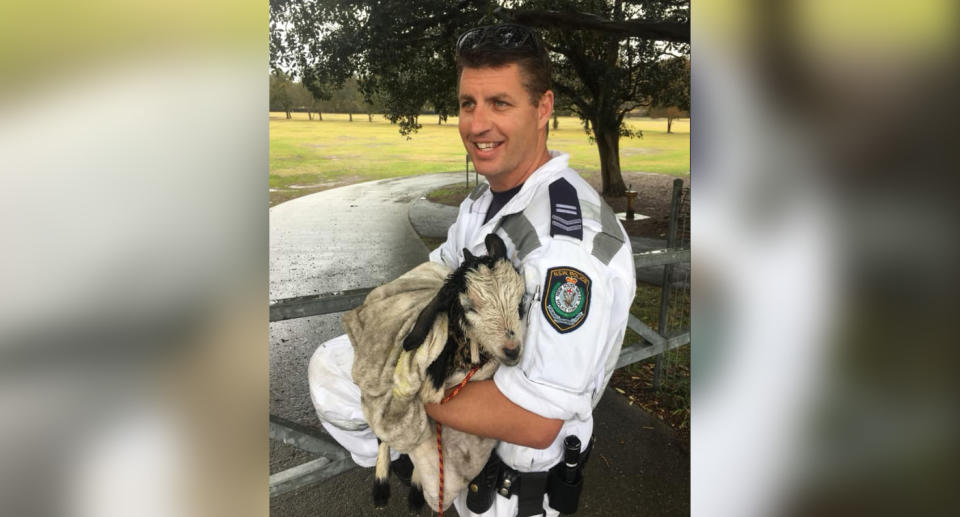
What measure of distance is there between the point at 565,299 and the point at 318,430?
2.66 ft

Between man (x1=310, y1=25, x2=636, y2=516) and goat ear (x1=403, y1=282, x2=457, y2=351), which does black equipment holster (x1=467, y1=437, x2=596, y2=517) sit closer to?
man (x1=310, y1=25, x2=636, y2=516)

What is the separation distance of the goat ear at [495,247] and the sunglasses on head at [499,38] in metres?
0.48

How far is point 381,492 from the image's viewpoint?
1.32 m

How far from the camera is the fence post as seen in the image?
54.0 inches

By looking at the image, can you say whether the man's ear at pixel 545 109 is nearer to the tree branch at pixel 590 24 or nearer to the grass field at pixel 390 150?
the grass field at pixel 390 150

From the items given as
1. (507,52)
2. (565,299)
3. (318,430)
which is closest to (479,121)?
(507,52)

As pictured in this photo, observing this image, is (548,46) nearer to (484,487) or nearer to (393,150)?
(393,150)

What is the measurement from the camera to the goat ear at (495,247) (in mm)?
1071

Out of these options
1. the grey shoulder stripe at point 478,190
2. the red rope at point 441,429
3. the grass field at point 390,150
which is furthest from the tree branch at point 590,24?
the red rope at point 441,429

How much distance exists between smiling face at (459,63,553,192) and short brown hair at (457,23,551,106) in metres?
0.02
